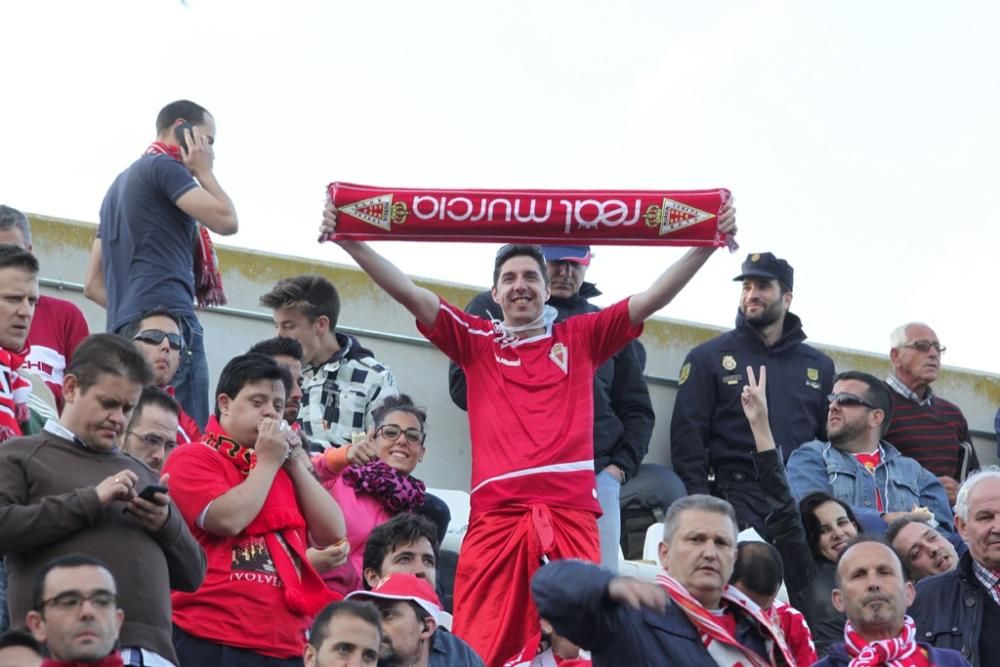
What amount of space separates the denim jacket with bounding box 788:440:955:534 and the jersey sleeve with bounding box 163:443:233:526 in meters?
3.79

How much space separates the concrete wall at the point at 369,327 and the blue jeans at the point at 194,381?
5.72 feet

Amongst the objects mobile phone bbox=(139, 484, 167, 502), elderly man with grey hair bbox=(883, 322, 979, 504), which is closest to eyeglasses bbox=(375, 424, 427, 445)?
mobile phone bbox=(139, 484, 167, 502)

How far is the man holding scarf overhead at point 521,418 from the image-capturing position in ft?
24.6

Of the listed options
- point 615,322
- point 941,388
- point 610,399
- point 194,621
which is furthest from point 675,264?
point 941,388

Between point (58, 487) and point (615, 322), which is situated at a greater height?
point (615, 322)

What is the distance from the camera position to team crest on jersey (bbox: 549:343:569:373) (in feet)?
25.7

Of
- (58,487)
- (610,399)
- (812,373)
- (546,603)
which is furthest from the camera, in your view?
(812,373)

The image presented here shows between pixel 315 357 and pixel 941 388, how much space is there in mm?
5615

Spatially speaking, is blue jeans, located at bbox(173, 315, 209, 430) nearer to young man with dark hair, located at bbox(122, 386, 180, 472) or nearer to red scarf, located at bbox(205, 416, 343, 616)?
young man with dark hair, located at bbox(122, 386, 180, 472)

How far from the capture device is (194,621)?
6633mm

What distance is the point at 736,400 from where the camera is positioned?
34.5ft

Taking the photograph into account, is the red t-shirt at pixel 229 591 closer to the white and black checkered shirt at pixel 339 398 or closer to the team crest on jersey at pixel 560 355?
the team crest on jersey at pixel 560 355

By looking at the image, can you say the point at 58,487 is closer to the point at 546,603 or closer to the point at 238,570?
the point at 238,570

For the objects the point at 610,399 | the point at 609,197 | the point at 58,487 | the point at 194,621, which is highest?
the point at 609,197
